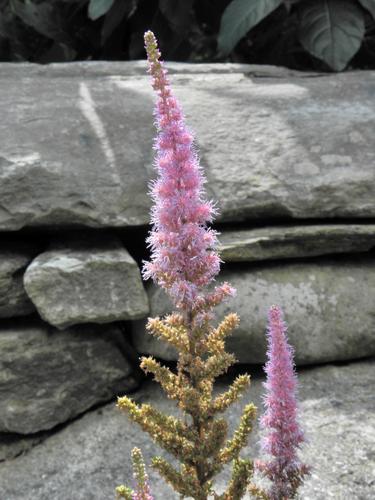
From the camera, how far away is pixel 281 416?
4.46 feet

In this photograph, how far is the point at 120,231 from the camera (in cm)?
264

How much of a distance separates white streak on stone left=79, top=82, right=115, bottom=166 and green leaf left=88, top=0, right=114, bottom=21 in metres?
0.77

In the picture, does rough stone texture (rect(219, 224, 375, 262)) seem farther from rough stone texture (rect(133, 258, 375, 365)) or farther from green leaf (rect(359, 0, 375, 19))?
green leaf (rect(359, 0, 375, 19))

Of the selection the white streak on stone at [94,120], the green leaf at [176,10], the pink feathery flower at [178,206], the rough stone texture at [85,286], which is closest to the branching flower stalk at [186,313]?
the pink feathery flower at [178,206]

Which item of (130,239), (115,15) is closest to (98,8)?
(115,15)

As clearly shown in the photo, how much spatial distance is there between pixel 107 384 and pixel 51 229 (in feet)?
1.94

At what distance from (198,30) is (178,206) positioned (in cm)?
354

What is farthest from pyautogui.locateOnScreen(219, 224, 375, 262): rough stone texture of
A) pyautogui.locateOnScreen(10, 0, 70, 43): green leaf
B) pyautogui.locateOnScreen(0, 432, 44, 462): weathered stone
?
pyautogui.locateOnScreen(10, 0, 70, 43): green leaf

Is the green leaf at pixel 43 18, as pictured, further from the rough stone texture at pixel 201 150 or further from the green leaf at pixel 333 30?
the green leaf at pixel 333 30

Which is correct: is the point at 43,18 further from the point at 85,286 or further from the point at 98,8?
the point at 85,286

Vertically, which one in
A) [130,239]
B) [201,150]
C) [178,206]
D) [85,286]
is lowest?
[85,286]

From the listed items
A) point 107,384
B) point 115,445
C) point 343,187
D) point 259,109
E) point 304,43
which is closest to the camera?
point 115,445

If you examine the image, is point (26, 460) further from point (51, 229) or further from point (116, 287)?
point (51, 229)

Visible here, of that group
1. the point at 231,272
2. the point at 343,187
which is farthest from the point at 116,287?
the point at 343,187
